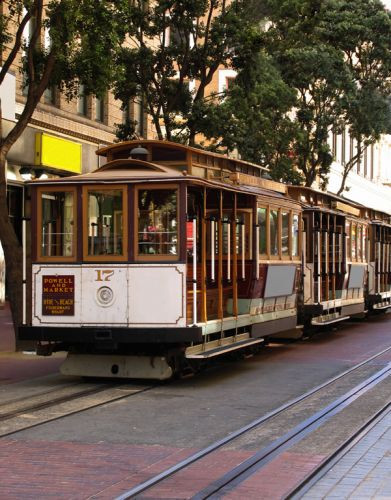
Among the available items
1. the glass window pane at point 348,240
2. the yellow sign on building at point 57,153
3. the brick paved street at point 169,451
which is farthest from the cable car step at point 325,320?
the yellow sign on building at point 57,153

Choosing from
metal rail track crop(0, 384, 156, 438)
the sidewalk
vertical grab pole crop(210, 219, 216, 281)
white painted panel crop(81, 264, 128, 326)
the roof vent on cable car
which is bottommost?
metal rail track crop(0, 384, 156, 438)

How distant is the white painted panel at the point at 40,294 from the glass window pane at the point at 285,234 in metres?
4.64

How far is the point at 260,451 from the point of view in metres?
8.09

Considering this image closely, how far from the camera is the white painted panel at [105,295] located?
38.8 feet

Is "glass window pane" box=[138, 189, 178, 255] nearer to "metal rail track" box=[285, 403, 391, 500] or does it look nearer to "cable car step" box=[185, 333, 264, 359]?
"cable car step" box=[185, 333, 264, 359]

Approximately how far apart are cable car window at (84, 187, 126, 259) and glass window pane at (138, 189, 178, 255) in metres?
0.26

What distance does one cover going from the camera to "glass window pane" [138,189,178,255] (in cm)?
1193

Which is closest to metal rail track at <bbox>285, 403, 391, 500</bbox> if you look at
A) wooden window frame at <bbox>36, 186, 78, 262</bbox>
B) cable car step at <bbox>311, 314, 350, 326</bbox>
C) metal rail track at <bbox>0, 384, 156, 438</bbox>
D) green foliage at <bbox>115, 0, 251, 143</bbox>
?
metal rail track at <bbox>0, 384, 156, 438</bbox>

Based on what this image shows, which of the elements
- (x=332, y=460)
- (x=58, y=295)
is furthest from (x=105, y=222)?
(x=332, y=460)

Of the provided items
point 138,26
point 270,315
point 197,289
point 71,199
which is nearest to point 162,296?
point 197,289

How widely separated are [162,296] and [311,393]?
2.26 m

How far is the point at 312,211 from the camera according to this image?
18.8 m

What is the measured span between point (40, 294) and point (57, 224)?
0.98 meters

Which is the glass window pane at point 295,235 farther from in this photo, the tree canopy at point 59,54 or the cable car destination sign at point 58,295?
the cable car destination sign at point 58,295
